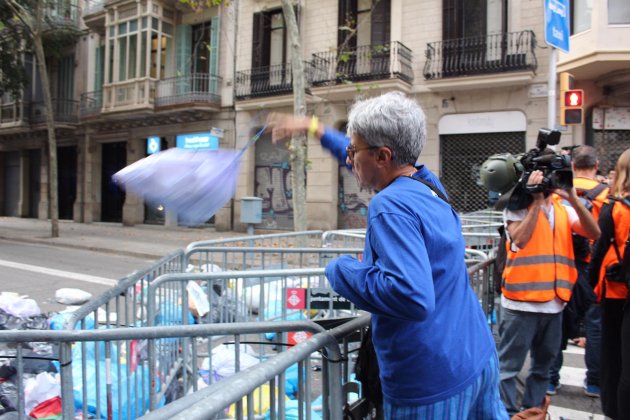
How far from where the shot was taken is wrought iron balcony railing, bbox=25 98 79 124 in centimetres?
2339

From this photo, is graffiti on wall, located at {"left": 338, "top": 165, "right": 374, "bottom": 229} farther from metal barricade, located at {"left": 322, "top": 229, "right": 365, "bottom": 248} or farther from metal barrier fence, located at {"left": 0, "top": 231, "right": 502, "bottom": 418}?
metal barrier fence, located at {"left": 0, "top": 231, "right": 502, "bottom": 418}

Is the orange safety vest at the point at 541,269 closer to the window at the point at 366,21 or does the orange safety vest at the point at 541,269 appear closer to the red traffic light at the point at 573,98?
the red traffic light at the point at 573,98

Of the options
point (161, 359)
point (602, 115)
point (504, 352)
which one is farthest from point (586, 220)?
point (602, 115)

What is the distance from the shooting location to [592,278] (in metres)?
3.28

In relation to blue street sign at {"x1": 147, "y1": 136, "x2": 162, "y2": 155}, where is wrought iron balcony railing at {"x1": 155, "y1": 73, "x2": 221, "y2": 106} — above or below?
above

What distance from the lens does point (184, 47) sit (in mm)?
20250

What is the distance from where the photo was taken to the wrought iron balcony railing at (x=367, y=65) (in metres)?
15.1

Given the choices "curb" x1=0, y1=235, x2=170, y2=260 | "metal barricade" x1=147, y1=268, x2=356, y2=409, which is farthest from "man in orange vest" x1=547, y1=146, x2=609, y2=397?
"curb" x1=0, y1=235, x2=170, y2=260

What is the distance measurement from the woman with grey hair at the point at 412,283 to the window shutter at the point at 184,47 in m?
19.8

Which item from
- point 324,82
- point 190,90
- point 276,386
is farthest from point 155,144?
point 276,386

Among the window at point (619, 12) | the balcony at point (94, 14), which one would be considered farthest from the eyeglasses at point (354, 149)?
the balcony at point (94, 14)

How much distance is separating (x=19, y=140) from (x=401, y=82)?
69.8 feet

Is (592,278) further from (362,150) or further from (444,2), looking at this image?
(444,2)

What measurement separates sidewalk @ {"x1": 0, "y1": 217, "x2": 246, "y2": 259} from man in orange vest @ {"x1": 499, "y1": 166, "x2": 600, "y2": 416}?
1064 centimetres
